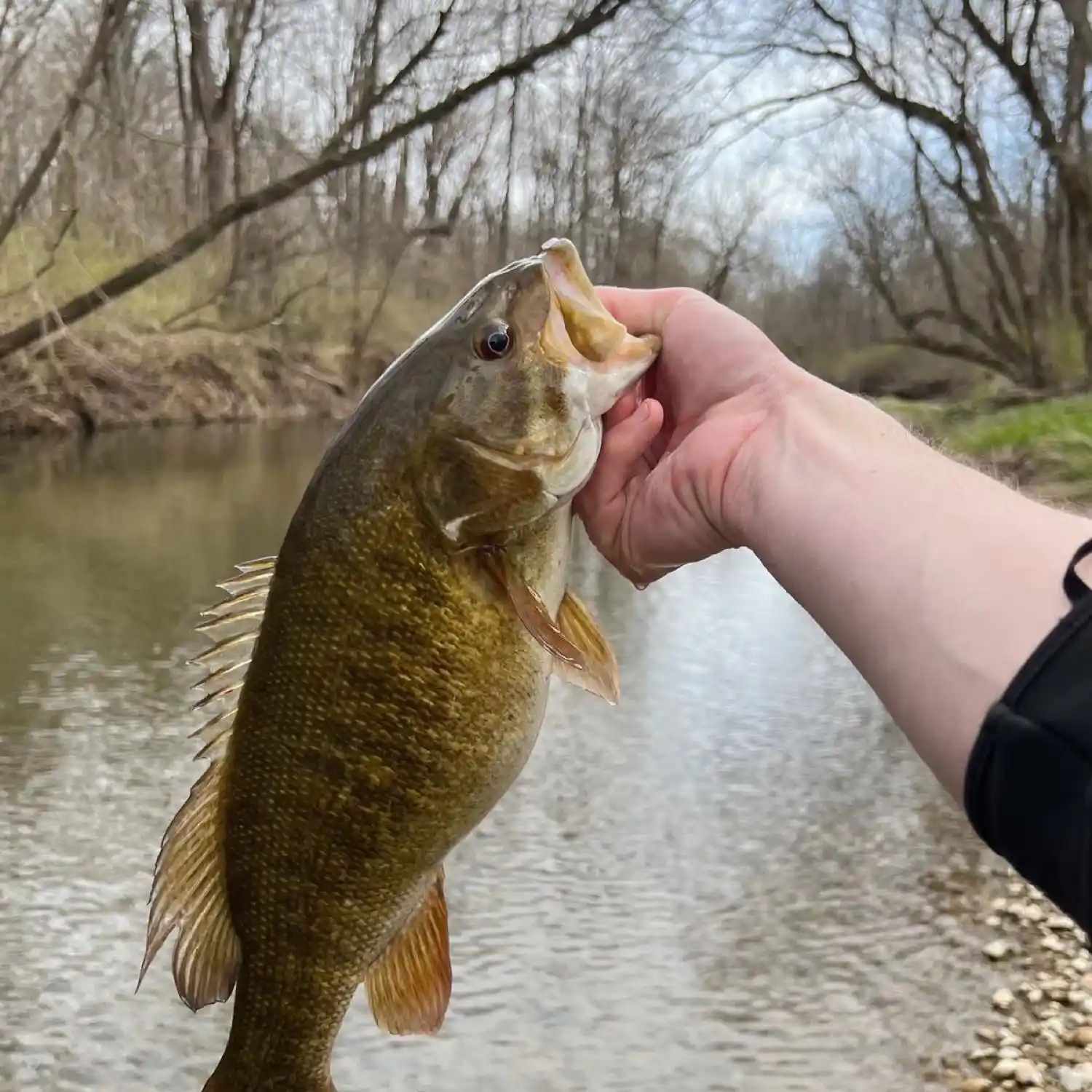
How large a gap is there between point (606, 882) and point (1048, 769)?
380cm

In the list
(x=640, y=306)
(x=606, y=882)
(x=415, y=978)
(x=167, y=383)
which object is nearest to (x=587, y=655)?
(x=415, y=978)

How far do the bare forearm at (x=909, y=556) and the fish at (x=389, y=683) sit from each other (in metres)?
0.31

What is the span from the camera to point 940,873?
4.98 meters

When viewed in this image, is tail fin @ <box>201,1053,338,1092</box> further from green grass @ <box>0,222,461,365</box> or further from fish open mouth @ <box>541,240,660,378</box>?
green grass @ <box>0,222,461,365</box>

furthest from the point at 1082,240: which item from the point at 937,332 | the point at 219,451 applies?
the point at 219,451

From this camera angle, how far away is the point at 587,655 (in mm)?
1753

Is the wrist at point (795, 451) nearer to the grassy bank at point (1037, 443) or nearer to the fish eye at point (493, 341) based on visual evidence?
the fish eye at point (493, 341)

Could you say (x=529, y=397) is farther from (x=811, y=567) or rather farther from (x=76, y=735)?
(x=76, y=735)

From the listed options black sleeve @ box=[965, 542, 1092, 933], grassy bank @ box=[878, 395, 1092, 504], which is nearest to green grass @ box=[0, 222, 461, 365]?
grassy bank @ box=[878, 395, 1092, 504]

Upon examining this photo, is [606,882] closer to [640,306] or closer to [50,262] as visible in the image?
[640,306]

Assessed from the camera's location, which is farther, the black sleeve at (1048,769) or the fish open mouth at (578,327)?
the fish open mouth at (578,327)

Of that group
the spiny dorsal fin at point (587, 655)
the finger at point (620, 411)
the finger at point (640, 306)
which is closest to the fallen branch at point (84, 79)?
the finger at point (640, 306)

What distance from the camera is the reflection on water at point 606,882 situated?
3.74 meters

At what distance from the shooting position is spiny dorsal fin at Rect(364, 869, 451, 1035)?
178cm
